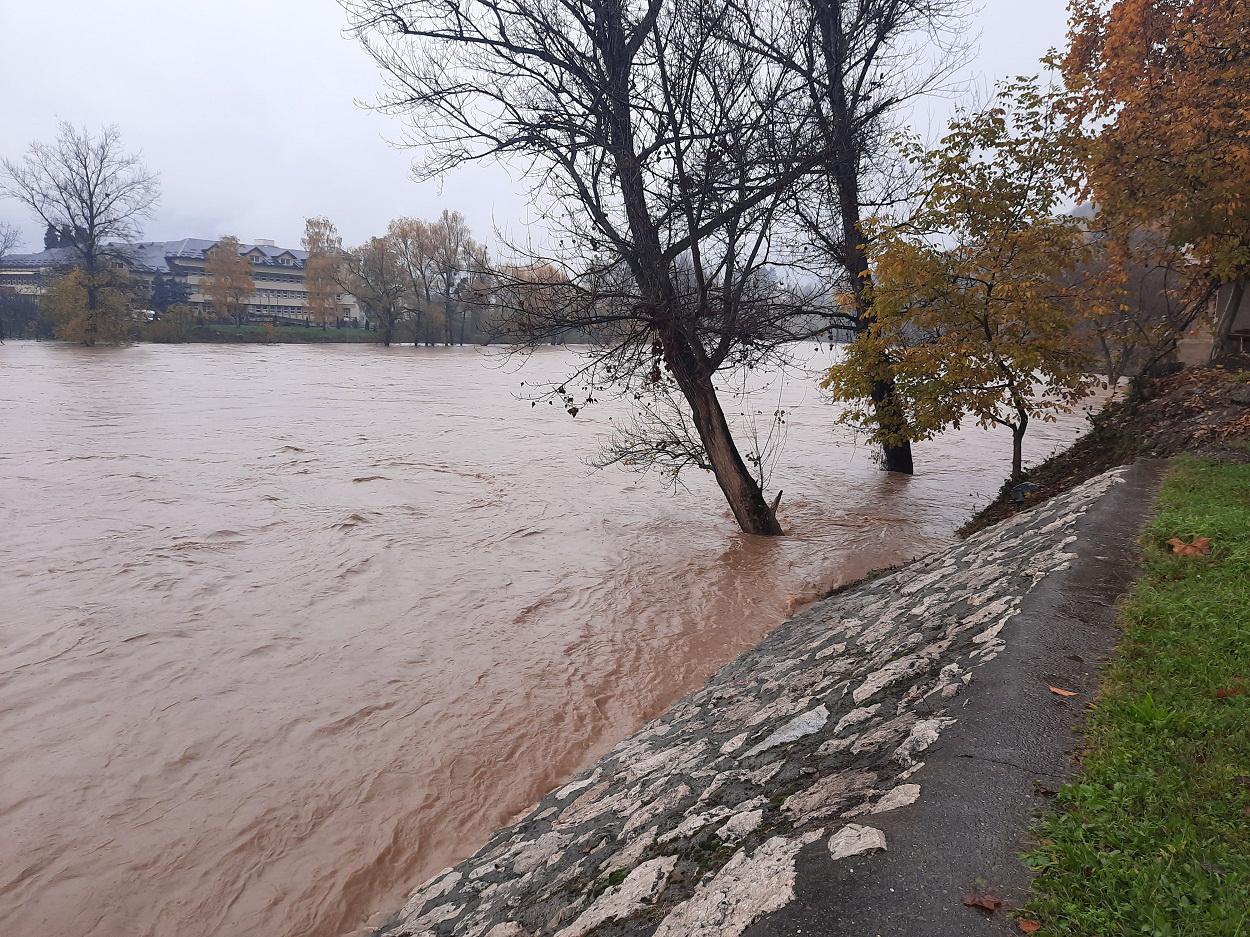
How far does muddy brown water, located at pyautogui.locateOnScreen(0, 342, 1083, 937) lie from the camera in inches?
168

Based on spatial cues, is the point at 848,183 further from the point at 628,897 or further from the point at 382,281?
the point at 382,281

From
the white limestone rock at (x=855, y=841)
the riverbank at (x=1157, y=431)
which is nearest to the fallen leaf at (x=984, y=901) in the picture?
the white limestone rock at (x=855, y=841)

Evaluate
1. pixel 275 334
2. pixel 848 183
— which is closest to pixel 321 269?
pixel 275 334

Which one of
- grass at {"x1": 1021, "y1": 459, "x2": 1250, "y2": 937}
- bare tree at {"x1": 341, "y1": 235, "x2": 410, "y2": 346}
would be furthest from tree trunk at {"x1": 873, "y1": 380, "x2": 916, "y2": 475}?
bare tree at {"x1": 341, "y1": 235, "x2": 410, "y2": 346}

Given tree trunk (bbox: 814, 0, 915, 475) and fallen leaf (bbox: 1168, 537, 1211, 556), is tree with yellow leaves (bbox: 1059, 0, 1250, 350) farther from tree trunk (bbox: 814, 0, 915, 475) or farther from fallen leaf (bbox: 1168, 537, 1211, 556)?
fallen leaf (bbox: 1168, 537, 1211, 556)

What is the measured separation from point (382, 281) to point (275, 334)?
12.0 m

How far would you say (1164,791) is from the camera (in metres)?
2.19

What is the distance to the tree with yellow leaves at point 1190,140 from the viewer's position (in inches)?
402

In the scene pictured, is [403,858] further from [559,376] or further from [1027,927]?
[559,376]

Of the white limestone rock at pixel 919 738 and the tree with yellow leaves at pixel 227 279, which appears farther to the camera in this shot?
the tree with yellow leaves at pixel 227 279

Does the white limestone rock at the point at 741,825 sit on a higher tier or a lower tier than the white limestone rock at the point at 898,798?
lower

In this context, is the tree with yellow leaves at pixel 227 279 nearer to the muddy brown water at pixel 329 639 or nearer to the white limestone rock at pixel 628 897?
the muddy brown water at pixel 329 639

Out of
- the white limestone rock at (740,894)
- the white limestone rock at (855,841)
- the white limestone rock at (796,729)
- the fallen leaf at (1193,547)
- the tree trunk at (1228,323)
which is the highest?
the tree trunk at (1228,323)

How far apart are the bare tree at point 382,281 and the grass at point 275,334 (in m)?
6.38
